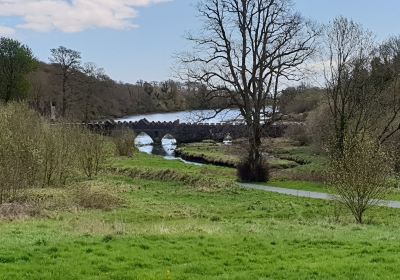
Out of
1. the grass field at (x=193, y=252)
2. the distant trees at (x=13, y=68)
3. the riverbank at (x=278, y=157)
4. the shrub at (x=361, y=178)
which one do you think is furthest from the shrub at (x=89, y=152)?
the distant trees at (x=13, y=68)

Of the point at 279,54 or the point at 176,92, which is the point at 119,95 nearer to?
the point at 176,92

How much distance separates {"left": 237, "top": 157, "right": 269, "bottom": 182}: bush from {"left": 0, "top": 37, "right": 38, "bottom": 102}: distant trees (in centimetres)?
3577

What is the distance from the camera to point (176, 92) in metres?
150

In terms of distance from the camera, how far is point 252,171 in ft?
120

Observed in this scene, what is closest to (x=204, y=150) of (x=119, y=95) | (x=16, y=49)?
(x=16, y=49)

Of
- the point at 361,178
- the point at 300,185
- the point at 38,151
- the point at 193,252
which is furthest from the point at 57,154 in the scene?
the point at 193,252

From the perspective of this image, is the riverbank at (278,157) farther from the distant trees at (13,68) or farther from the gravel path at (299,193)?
the distant trees at (13,68)

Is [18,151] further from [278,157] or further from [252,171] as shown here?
[278,157]

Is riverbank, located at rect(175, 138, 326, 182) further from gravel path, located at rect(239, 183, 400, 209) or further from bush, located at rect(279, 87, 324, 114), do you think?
gravel path, located at rect(239, 183, 400, 209)

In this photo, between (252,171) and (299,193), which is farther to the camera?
(252,171)

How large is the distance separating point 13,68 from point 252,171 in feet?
130

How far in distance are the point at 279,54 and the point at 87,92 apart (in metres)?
57.2

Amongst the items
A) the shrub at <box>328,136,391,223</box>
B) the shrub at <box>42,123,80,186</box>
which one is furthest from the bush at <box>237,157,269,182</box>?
the shrub at <box>328,136,391,223</box>

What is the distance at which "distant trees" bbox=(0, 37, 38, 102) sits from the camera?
6272 cm
